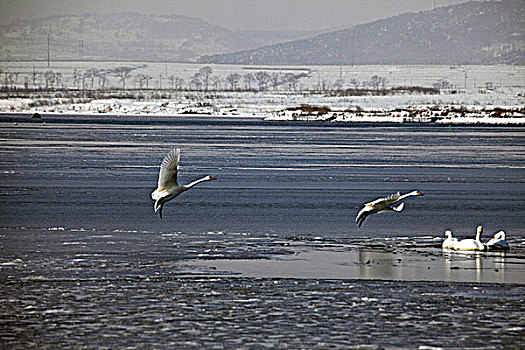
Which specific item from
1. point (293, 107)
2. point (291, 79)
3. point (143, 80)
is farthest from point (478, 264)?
point (291, 79)

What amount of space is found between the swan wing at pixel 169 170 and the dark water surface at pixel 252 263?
0.80 meters

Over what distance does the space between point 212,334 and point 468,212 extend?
377 inches

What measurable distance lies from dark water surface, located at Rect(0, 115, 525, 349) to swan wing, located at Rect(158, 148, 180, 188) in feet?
2.62

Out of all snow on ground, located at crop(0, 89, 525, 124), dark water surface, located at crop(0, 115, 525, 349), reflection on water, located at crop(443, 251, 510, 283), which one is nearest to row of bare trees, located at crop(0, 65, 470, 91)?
snow on ground, located at crop(0, 89, 525, 124)

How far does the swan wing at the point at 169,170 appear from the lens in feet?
42.5

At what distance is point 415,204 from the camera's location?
18.2 metres

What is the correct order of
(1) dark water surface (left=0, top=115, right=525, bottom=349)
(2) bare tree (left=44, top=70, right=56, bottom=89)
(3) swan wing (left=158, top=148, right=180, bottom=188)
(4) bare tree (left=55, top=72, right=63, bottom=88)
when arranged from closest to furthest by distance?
(1) dark water surface (left=0, top=115, right=525, bottom=349) → (3) swan wing (left=158, top=148, right=180, bottom=188) → (2) bare tree (left=44, top=70, right=56, bottom=89) → (4) bare tree (left=55, top=72, right=63, bottom=88)

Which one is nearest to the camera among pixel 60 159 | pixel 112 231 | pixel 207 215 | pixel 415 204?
pixel 112 231

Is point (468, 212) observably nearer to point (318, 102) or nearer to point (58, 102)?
point (318, 102)

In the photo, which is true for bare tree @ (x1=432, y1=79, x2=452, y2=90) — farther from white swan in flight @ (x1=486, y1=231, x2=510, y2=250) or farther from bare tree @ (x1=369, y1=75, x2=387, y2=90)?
white swan in flight @ (x1=486, y1=231, x2=510, y2=250)

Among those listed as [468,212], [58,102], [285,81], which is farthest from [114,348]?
[285,81]

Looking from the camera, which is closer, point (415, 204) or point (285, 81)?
point (415, 204)

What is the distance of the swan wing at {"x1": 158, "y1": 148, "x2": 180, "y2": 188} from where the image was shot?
42.5 feet

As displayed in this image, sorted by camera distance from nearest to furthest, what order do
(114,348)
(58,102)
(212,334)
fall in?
(114,348) → (212,334) → (58,102)
